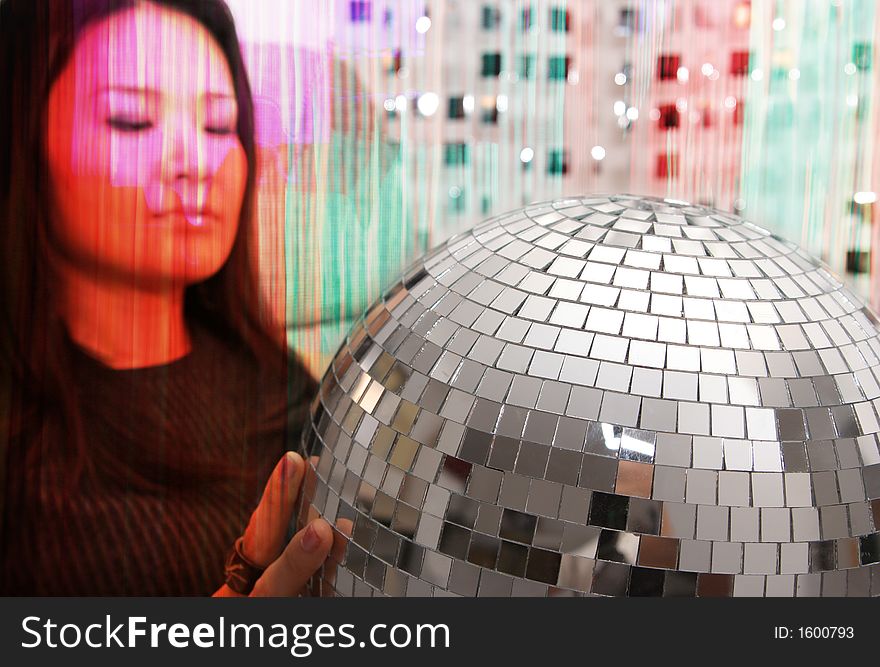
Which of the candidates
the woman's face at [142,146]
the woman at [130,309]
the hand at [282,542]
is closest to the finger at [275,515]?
the hand at [282,542]

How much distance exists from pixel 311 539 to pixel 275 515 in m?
0.12

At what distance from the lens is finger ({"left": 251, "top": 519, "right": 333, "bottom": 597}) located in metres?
0.68

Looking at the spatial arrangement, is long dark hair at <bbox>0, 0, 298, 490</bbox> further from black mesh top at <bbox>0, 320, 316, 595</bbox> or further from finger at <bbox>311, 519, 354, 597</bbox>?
finger at <bbox>311, 519, 354, 597</bbox>

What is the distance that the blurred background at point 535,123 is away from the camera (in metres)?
1.01

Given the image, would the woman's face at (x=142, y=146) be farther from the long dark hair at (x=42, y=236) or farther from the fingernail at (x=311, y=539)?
the fingernail at (x=311, y=539)

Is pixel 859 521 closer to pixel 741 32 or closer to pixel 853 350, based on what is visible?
pixel 853 350

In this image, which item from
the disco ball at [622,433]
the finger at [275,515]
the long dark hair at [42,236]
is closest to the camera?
the disco ball at [622,433]

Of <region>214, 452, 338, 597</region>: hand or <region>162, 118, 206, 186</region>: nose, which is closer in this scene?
<region>214, 452, 338, 597</region>: hand

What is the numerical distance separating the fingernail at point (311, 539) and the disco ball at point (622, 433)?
2cm

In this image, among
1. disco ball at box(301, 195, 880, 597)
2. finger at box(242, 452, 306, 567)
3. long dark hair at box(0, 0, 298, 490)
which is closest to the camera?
disco ball at box(301, 195, 880, 597)

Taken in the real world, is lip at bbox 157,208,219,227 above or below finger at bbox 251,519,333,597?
above

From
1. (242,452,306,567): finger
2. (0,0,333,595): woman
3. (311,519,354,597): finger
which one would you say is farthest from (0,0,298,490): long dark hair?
(311,519,354,597): finger
